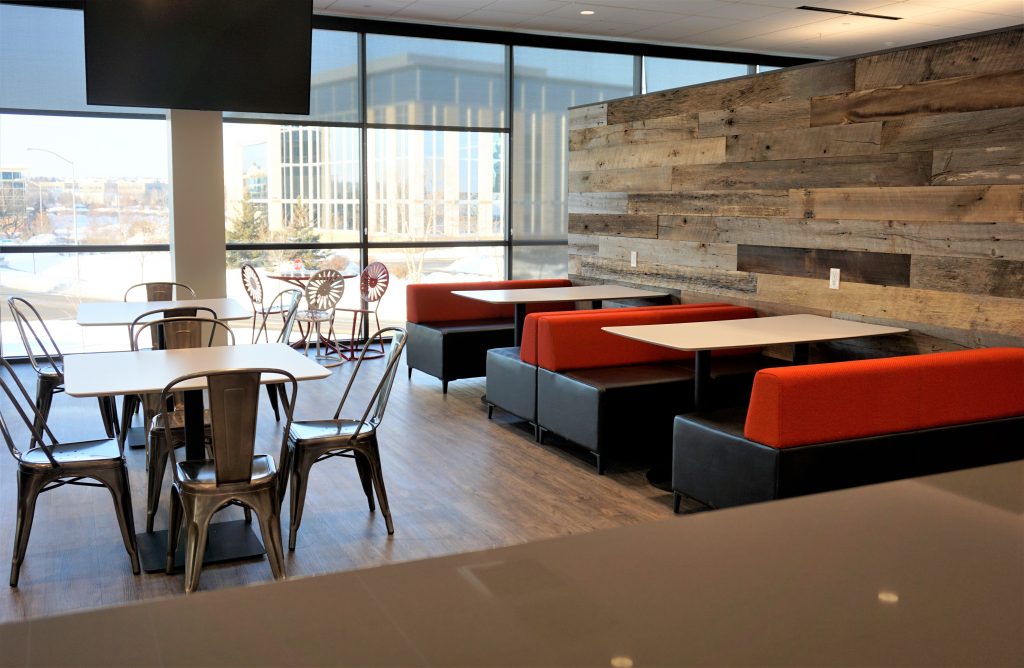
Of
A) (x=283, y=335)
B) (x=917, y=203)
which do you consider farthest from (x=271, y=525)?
(x=917, y=203)

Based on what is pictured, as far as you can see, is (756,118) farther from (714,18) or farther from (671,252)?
(714,18)

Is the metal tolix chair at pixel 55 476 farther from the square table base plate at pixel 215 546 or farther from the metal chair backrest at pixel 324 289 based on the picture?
the metal chair backrest at pixel 324 289

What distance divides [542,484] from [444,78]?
5643 millimetres

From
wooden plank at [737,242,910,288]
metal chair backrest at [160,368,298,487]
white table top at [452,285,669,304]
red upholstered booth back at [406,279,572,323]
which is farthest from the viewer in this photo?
red upholstered booth back at [406,279,572,323]

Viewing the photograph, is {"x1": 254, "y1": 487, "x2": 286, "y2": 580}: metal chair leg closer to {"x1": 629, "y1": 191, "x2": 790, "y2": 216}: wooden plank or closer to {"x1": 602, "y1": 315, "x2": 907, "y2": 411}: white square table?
{"x1": 602, "y1": 315, "x2": 907, "y2": 411}: white square table

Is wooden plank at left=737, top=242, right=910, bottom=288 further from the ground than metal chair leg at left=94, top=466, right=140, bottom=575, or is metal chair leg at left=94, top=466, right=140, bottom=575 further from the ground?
wooden plank at left=737, top=242, right=910, bottom=288

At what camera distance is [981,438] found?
13.5ft

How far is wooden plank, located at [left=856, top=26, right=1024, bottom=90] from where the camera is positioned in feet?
13.8

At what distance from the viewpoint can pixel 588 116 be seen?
752 cm

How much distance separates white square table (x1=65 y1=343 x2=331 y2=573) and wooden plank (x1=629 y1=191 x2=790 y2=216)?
304cm

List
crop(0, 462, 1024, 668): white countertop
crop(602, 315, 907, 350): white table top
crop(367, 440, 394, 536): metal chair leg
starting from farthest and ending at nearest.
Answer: crop(602, 315, 907, 350): white table top → crop(367, 440, 394, 536): metal chair leg → crop(0, 462, 1024, 668): white countertop

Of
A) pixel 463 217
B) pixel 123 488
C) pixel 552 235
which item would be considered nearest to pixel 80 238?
pixel 463 217

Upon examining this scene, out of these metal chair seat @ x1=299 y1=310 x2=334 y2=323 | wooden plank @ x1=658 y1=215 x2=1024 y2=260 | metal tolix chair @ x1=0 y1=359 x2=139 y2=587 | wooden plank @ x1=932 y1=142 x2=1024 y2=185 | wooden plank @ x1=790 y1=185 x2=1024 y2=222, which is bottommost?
metal tolix chair @ x1=0 y1=359 x2=139 y2=587

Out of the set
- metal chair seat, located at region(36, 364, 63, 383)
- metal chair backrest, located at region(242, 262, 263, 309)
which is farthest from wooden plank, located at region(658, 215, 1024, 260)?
metal chair seat, located at region(36, 364, 63, 383)
